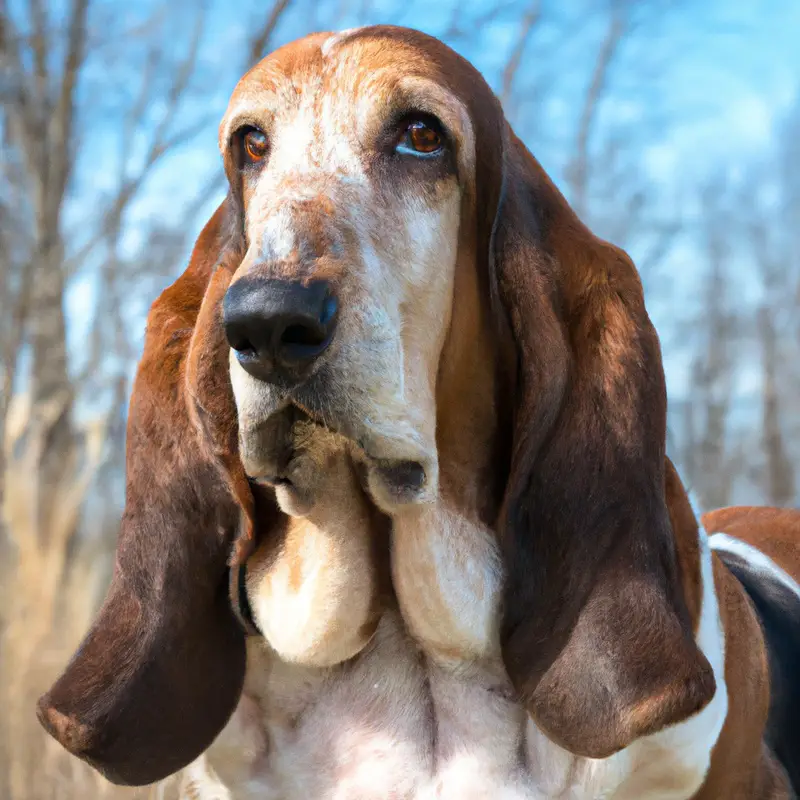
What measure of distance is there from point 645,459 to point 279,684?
0.96 m

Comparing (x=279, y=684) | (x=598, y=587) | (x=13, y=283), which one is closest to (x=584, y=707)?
(x=598, y=587)

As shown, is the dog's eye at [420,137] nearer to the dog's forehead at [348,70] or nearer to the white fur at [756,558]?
the dog's forehead at [348,70]

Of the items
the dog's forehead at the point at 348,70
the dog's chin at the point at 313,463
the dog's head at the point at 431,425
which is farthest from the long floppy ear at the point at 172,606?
the dog's forehead at the point at 348,70

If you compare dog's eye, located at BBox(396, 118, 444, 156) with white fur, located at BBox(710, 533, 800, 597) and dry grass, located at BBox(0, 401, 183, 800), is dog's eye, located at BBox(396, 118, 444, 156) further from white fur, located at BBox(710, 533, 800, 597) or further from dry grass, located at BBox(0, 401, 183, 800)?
dry grass, located at BBox(0, 401, 183, 800)

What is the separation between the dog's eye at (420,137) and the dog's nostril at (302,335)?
0.60 metres

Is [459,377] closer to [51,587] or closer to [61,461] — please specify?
[51,587]

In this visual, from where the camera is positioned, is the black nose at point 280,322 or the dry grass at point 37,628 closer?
the black nose at point 280,322

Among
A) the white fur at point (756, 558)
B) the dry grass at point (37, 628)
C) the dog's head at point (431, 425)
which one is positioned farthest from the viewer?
the dry grass at point (37, 628)

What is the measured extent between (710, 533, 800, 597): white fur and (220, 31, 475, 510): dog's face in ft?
6.17

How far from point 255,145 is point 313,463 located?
76cm

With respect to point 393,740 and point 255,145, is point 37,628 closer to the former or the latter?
point 393,740

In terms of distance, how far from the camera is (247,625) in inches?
86.0

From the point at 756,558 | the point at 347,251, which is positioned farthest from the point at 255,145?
the point at 756,558

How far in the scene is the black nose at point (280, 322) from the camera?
163 cm
